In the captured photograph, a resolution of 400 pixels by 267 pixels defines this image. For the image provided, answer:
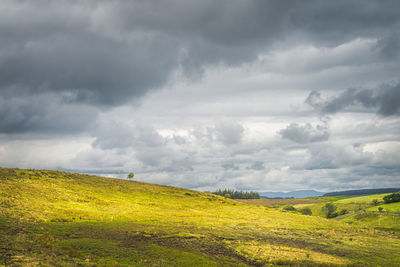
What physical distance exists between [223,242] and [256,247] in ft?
22.0

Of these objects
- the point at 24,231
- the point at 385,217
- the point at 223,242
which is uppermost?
the point at 24,231

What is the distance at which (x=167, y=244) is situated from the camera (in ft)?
155

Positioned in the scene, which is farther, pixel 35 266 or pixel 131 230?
pixel 131 230

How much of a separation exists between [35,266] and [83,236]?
19.9 metres

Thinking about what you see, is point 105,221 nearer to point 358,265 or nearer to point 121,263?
point 121,263

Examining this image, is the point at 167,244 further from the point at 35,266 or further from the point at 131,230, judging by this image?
the point at 35,266

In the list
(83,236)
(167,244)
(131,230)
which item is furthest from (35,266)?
(131,230)

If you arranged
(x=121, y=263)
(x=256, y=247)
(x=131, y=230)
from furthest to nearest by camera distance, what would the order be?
(x=131, y=230) < (x=256, y=247) < (x=121, y=263)

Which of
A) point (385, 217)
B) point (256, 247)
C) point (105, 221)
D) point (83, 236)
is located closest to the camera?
point (83, 236)

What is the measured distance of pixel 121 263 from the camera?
3281 cm

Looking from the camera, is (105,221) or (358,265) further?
(105,221)

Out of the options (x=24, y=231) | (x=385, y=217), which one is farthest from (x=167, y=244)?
(x=385, y=217)

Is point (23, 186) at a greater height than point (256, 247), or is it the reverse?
point (23, 186)

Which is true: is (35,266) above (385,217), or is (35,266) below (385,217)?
above
